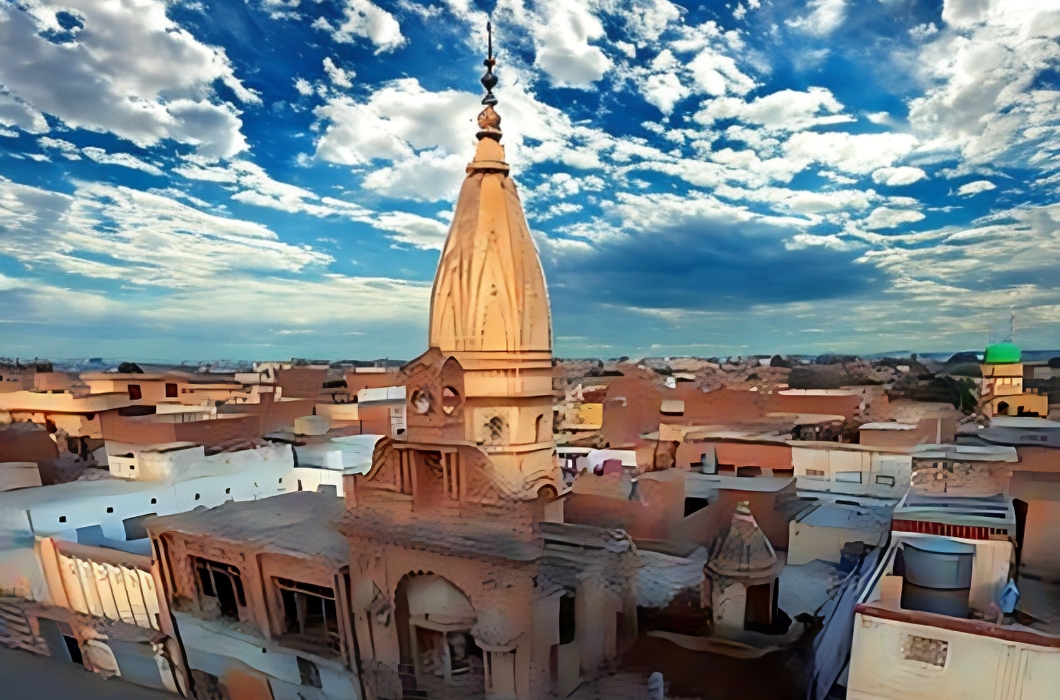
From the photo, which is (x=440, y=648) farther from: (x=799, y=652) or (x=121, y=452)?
(x=121, y=452)

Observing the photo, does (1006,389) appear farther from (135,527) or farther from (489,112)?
(135,527)

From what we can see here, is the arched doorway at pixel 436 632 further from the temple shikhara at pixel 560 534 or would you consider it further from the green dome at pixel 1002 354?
the green dome at pixel 1002 354

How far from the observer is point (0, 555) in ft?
11.5

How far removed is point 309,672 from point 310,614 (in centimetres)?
27

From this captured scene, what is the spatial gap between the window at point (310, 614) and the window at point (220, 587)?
0.90 ft

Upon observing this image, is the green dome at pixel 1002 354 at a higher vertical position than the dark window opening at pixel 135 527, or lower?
higher

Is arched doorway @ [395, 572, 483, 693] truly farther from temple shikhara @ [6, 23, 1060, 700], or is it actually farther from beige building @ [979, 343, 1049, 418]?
beige building @ [979, 343, 1049, 418]

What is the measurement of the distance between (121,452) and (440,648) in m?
3.03

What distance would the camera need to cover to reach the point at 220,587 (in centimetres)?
292

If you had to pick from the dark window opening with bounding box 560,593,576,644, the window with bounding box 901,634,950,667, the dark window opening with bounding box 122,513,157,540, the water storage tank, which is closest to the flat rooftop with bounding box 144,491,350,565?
the dark window opening with bounding box 122,513,157,540

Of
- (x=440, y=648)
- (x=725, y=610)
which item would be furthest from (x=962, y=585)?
(x=440, y=648)

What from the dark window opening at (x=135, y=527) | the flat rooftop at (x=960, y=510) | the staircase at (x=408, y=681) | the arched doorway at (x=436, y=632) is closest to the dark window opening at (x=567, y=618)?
the arched doorway at (x=436, y=632)

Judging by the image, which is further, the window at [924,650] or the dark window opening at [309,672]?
the dark window opening at [309,672]

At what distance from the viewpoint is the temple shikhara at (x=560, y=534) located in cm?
213
